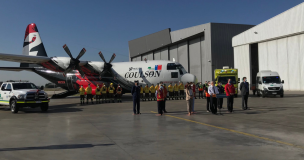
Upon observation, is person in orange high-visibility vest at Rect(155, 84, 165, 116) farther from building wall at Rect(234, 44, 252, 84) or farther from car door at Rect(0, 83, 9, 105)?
building wall at Rect(234, 44, 252, 84)

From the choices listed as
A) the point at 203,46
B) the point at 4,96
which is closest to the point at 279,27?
the point at 203,46

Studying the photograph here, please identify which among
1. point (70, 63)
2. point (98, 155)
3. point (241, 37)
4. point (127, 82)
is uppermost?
point (241, 37)

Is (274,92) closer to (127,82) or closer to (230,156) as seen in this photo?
(127,82)

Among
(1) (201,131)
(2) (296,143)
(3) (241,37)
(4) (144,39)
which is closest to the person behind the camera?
(2) (296,143)

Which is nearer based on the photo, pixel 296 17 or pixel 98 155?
pixel 98 155

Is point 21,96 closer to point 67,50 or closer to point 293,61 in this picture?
point 67,50

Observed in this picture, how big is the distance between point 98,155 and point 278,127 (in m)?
6.41

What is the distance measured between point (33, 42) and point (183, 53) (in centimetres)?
3010

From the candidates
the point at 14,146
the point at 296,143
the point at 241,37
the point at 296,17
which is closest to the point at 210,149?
the point at 296,143

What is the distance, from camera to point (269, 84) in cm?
2398

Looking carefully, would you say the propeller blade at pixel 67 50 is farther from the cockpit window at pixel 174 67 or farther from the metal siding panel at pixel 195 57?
the metal siding panel at pixel 195 57

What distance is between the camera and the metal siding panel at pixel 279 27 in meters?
33.6

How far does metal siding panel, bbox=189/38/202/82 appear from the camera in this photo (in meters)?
48.2

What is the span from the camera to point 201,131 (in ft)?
28.2
